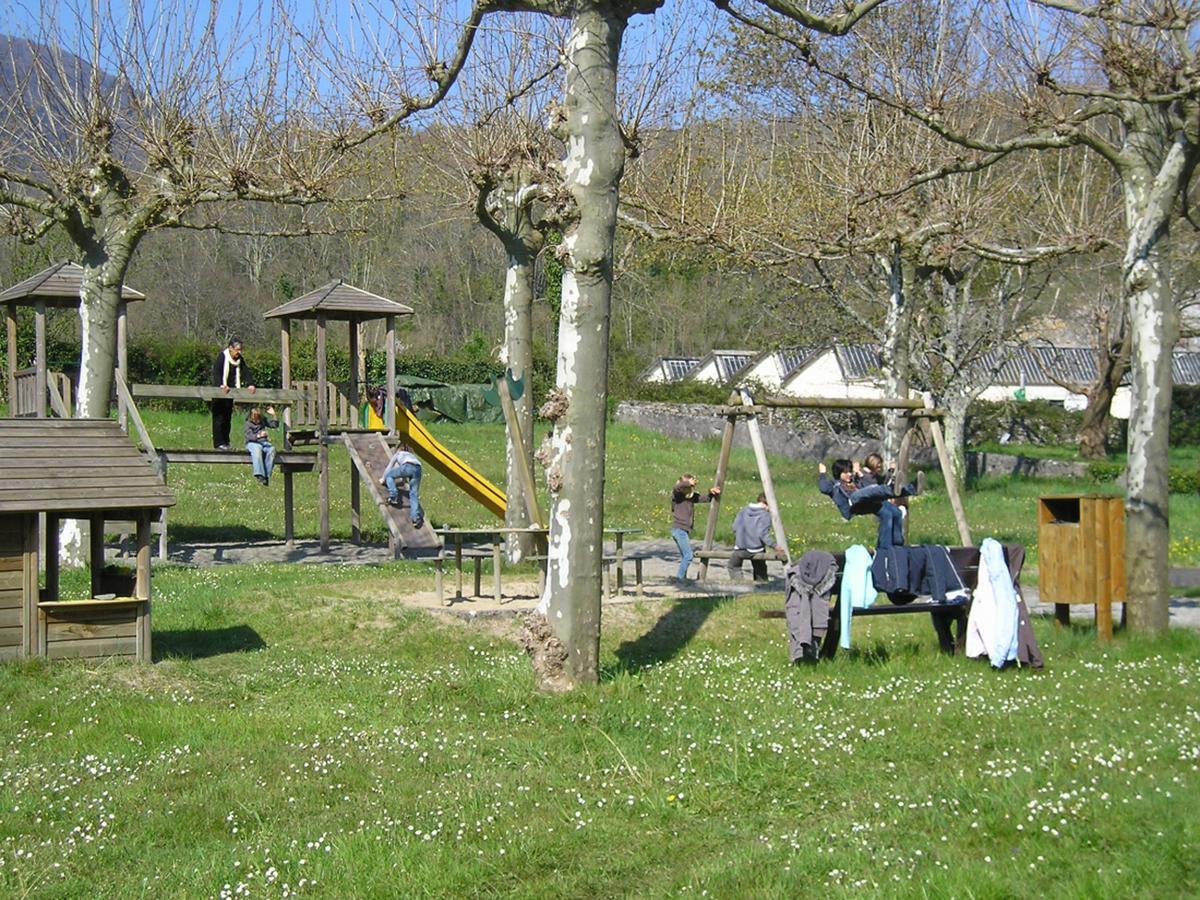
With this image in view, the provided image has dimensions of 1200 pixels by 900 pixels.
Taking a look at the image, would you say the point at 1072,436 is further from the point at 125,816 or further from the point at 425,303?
the point at 125,816

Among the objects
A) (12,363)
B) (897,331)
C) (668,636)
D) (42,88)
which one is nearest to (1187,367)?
(897,331)

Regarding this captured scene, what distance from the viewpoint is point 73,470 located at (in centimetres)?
1189

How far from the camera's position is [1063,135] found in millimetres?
12172

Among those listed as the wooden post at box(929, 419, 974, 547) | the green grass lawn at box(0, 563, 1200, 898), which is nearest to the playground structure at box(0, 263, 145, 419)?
the green grass lawn at box(0, 563, 1200, 898)

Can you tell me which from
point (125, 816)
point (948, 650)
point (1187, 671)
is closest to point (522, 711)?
point (125, 816)

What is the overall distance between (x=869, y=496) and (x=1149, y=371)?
2.63 metres

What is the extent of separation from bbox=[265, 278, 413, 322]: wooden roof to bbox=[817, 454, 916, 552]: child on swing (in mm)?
10157

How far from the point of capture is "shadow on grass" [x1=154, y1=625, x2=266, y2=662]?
12.6m

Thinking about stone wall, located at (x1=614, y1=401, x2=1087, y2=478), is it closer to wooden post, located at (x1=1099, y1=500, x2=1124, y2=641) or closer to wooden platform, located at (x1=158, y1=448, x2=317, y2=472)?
wooden platform, located at (x1=158, y1=448, x2=317, y2=472)

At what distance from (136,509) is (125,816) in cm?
A: 457

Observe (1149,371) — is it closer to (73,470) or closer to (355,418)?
(73,470)

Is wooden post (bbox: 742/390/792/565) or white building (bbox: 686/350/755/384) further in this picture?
white building (bbox: 686/350/755/384)

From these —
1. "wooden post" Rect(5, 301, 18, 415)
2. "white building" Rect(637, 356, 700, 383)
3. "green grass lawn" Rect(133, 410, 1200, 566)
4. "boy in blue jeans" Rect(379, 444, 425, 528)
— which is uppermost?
"white building" Rect(637, 356, 700, 383)

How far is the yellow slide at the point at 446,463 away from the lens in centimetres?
2080
